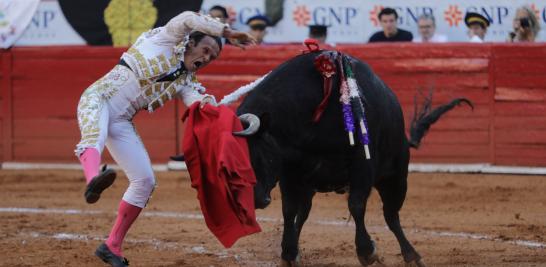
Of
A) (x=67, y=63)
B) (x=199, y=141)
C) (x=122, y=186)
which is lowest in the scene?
(x=122, y=186)

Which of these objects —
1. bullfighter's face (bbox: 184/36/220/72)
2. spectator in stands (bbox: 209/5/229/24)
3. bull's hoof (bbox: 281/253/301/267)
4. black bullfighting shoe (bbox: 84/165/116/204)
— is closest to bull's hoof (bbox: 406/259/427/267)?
bull's hoof (bbox: 281/253/301/267)

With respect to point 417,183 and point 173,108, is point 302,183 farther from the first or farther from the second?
point 173,108

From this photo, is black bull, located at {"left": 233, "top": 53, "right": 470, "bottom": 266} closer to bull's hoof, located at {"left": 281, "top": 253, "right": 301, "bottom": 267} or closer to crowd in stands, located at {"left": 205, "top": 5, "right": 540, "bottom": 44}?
bull's hoof, located at {"left": 281, "top": 253, "right": 301, "bottom": 267}

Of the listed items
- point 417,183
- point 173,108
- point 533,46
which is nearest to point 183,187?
point 173,108

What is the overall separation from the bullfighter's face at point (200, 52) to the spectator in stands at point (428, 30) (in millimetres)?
5026

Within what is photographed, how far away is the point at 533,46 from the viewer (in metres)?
10.3

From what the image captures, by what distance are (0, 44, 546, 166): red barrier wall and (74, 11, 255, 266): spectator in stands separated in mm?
4849

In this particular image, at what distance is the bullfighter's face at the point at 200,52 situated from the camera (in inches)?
229

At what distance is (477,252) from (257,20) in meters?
4.41

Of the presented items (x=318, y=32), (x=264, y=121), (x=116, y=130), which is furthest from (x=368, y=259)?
(x=318, y=32)

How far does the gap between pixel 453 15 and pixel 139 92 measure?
17.6ft

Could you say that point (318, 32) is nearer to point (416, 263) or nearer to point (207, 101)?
point (416, 263)

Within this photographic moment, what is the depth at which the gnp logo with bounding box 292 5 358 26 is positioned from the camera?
10.7m

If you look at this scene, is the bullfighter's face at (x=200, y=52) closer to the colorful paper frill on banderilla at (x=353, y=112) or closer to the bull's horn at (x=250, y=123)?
the bull's horn at (x=250, y=123)
